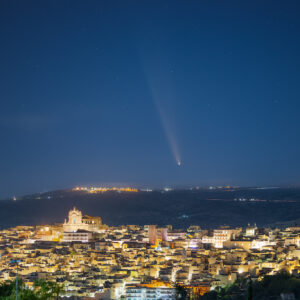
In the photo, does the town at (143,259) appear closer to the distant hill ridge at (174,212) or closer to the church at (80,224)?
the church at (80,224)

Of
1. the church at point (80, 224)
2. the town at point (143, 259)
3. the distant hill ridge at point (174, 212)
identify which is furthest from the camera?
the distant hill ridge at point (174, 212)

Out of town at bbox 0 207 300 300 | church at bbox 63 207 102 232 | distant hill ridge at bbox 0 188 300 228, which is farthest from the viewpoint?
distant hill ridge at bbox 0 188 300 228

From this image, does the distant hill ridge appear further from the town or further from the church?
the town

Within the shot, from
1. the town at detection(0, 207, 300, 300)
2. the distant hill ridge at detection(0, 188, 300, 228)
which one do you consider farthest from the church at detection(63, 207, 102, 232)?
the distant hill ridge at detection(0, 188, 300, 228)

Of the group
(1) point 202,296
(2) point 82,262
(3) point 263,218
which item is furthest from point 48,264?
(3) point 263,218

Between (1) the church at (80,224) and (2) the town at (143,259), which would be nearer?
(2) the town at (143,259)

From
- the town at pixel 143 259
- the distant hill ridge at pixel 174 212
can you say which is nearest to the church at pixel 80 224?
the town at pixel 143 259

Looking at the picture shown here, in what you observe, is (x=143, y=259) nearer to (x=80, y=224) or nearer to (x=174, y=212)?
(x=80, y=224)

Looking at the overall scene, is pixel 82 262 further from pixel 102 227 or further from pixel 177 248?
pixel 102 227

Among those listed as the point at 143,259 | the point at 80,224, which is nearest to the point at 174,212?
the point at 80,224
